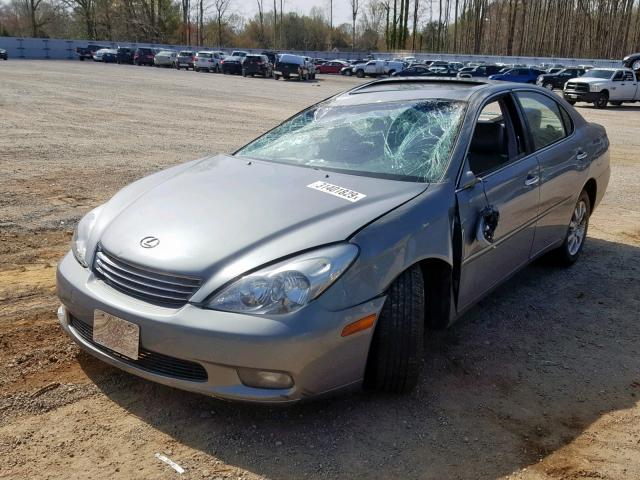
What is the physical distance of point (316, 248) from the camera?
9.29ft

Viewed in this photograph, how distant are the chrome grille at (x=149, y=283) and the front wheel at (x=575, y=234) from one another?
3.57m

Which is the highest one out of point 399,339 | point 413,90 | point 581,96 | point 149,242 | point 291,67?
point 413,90

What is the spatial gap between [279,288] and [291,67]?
138ft

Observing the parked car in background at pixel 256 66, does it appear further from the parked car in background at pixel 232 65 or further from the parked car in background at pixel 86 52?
the parked car in background at pixel 86 52

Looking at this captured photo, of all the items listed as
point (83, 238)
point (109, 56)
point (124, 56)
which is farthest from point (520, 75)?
point (109, 56)

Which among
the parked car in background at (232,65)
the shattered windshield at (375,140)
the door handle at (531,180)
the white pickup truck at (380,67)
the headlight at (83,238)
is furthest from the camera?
the white pickup truck at (380,67)

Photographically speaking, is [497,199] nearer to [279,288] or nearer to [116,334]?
[279,288]

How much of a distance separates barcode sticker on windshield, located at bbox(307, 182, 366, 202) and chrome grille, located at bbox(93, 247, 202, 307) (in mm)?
→ 942

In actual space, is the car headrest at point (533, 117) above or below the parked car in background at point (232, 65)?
above

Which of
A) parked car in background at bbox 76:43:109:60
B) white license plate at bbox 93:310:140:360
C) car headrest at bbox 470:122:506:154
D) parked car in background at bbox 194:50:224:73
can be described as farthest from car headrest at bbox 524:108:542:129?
parked car in background at bbox 76:43:109:60

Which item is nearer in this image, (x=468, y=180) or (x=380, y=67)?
(x=468, y=180)

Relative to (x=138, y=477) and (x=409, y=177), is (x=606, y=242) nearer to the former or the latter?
(x=409, y=177)

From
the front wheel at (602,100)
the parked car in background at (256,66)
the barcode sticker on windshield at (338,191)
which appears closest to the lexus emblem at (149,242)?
the barcode sticker on windshield at (338,191)

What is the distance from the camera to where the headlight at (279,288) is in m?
2.67
